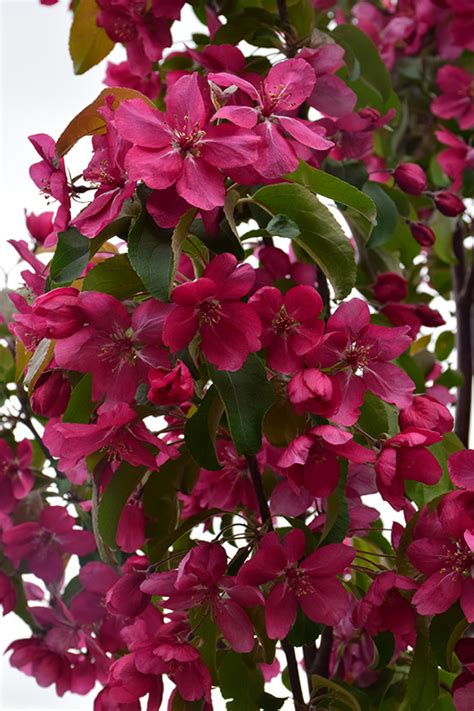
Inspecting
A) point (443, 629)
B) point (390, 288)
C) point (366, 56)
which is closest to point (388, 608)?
point (443, 629)

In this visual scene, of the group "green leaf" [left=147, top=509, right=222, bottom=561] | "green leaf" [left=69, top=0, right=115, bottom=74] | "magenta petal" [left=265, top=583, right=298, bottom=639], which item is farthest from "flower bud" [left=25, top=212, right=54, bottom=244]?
"magenta petal" [left=265, top=583, right=298, bottom=639]

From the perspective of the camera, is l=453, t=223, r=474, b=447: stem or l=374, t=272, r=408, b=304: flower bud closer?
l=374, t=272, r=408, b=304: flower bud

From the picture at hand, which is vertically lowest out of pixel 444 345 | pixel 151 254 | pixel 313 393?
pixel 444 345

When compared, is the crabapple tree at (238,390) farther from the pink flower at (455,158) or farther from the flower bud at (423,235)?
the pink flower at (455,158)

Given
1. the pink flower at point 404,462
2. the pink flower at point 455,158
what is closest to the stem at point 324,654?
the pink flower at point 404,462

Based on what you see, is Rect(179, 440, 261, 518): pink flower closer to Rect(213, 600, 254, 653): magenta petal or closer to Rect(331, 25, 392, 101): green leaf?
Rect(213, 600, 254, 653): magenta petal

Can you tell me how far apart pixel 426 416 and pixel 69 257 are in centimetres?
30

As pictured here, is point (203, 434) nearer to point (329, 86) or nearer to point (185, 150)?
point (185, 150)

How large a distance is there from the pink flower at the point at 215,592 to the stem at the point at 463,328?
1.66 feet

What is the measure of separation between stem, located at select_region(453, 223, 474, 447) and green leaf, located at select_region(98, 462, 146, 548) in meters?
0.51

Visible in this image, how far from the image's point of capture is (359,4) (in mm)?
1580

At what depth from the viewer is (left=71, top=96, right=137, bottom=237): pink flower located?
0.71 metres

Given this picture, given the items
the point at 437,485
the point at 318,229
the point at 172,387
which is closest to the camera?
the point at 172,387

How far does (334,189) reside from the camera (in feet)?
2.50
